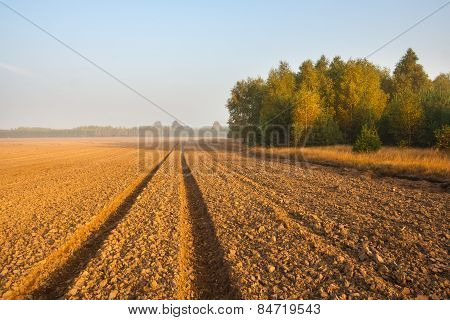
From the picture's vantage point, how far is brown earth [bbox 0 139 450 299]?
17.2 feet

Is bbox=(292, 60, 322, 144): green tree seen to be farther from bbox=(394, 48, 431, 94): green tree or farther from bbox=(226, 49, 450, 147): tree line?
bbox=(394, 48, 431, 94): green tree

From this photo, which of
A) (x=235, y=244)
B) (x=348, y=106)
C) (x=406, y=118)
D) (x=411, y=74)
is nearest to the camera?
(x=235, y=244)

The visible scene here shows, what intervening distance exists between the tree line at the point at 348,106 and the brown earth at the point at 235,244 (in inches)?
849

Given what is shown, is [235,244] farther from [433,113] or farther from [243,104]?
[243,104]

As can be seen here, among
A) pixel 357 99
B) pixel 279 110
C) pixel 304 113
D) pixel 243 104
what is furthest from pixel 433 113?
pixel 243 104

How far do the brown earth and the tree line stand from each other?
21.6 metres

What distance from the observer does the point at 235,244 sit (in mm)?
7316

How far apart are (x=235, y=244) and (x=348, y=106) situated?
3872 centimetres

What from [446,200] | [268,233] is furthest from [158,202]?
[446,200]

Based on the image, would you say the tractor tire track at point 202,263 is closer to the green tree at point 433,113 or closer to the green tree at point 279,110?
the green tree at point 433,113

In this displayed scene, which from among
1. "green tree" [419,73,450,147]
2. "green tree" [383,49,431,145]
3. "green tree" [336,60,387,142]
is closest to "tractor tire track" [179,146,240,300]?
"green tree" [383,49,431,145]

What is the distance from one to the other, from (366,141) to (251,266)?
78.3 feet

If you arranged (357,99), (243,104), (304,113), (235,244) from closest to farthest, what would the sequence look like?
(235,244), (304,113), (357,99), (243,104)

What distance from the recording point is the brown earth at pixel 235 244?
5246 mm
